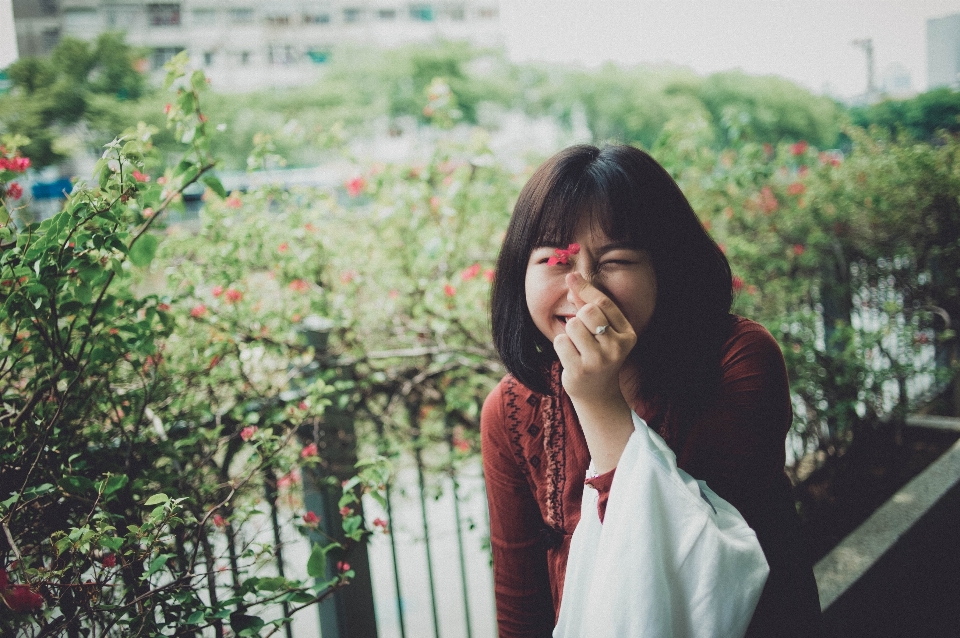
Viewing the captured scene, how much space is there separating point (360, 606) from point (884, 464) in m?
3.07

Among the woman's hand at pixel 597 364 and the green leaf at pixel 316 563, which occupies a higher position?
the woman's hand at pixel 597 364

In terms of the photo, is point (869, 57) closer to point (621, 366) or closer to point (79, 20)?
point (621, 366)

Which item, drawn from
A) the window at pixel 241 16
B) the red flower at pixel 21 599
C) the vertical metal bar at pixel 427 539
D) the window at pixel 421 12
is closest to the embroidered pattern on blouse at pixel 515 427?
the red flower at pixel 21 599

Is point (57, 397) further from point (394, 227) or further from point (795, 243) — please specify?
point (795, 243)

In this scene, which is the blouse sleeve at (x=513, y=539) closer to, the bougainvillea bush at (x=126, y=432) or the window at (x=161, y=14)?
the bougainvillea bush at (x=126, y=432)

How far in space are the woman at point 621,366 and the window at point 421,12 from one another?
29.2 metres

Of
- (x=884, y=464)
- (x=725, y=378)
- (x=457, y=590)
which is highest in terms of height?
(x=725, y=378)

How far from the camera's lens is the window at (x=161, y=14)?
58.9 ft

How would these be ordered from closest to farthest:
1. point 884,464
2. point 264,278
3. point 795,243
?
1. point 264,278
2. point 884,464
3. point 795,243

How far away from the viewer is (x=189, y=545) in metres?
1.67

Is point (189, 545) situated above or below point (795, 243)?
below

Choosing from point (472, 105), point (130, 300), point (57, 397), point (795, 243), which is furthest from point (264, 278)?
point (472, 105)

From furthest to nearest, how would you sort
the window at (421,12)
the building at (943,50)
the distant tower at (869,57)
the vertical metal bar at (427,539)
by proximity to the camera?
1. the window at (421,12)
2. the distant tower at (869,57)
3. the building at (943,50)
4. the vertical metal bar at (427,539)

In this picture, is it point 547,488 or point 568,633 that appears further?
point 547,488
